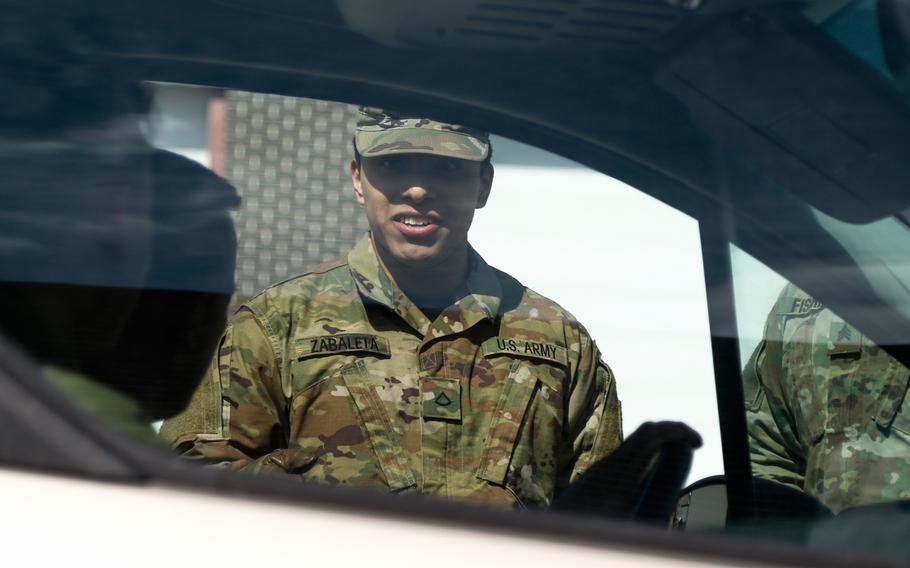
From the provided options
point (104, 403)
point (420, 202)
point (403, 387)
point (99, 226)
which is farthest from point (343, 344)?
point (104, 403)

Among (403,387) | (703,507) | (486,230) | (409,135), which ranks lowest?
(703,507)

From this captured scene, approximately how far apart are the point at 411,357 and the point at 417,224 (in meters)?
0.19

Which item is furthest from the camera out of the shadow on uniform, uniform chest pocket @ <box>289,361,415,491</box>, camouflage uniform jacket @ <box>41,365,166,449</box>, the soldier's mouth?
the soldier's mouth

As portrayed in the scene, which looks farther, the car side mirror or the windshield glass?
the windshield glass

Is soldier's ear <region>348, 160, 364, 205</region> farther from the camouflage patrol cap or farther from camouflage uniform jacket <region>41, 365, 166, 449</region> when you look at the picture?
camouflage uniform jacket <region>41, 365, 166, 449</region>

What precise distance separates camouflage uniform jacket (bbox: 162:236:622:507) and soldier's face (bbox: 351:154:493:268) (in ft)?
0.14

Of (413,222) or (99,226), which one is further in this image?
(413,222)

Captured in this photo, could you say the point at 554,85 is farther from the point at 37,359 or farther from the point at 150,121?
the point at 37,359

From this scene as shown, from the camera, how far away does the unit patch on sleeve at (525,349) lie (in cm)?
157

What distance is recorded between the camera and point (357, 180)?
4.69 feet

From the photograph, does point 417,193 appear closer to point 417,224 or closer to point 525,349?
point 417,224

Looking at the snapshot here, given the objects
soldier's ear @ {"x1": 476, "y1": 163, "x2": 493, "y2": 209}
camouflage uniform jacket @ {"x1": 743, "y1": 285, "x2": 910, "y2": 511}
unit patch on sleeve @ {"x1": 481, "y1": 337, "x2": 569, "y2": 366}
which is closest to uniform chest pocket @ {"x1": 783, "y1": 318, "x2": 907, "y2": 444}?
camouflage uniform jacket @ {"x1": 743, "y1": 285, "x2": 910, "y2": 511}

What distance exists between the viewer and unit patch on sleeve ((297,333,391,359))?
1552 mm

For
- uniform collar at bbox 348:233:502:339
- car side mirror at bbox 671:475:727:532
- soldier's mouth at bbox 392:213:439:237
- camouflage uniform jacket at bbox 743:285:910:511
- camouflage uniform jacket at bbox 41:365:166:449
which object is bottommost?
car side mirror at bbox 671:475:727:532
